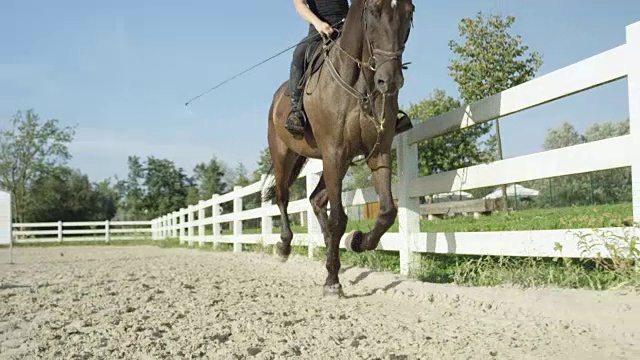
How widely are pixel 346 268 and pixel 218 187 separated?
6612 centimetres

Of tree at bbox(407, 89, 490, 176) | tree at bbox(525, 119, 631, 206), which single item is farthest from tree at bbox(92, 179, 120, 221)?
tree at bbox(525, 119, 631, 206)

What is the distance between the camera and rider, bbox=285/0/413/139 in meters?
5.07

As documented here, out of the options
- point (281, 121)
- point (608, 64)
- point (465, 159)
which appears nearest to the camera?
point (608, 64)

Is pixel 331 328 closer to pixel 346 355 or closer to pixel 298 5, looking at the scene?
pixel 346 355

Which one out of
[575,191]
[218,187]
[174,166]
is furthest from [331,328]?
[174,166]

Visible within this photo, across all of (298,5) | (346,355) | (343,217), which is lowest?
(346,355)

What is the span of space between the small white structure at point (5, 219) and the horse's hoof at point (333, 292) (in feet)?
31.1

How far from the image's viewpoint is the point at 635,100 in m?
3.39

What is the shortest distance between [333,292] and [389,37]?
2056mm

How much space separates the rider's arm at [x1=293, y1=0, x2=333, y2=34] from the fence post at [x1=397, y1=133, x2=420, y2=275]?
157 centimetres

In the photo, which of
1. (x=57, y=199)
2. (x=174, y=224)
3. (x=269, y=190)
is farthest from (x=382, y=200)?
(x=57, y=199)

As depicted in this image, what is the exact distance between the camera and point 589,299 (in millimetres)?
3252

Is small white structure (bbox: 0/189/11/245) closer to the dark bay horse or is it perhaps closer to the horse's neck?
the dark bay horse

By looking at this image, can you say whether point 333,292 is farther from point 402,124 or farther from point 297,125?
point 402,124
